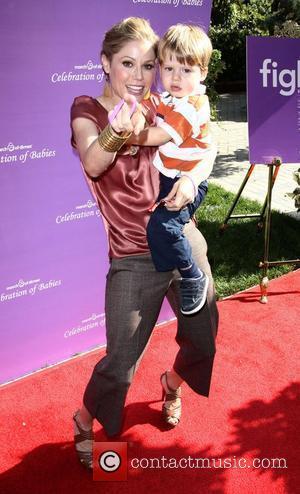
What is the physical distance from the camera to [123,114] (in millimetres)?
1661

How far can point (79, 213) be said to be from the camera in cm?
326

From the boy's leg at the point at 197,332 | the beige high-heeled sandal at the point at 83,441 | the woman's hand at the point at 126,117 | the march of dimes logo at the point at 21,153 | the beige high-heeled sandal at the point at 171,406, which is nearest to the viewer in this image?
the woman's hand at the point at 126,117

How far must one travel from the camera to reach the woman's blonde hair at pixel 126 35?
1959 mm

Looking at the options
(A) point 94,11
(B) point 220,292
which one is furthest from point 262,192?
(A) point 94,11

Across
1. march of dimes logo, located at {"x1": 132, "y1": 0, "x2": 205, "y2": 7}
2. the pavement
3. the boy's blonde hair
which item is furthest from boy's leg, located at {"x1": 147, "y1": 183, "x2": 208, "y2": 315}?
the pavement

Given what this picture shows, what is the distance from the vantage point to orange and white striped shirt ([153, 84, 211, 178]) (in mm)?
1945

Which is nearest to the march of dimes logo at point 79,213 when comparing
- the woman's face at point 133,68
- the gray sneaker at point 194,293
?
the gray sneaker at point 194,293

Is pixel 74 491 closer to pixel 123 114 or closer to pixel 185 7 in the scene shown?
pixel 123 114

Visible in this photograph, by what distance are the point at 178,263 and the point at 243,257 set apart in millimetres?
3116

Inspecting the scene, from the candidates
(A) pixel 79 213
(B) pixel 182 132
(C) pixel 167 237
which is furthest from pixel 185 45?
(A) pixel 79 213

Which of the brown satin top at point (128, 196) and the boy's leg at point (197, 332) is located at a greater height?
the brown satin top at point (128, 196)

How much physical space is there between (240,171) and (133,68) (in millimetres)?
6735

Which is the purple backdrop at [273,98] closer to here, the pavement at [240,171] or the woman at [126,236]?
the pavement at [240,171]

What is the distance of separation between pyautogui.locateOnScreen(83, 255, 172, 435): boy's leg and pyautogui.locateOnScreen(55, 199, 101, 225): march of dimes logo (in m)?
1.00
